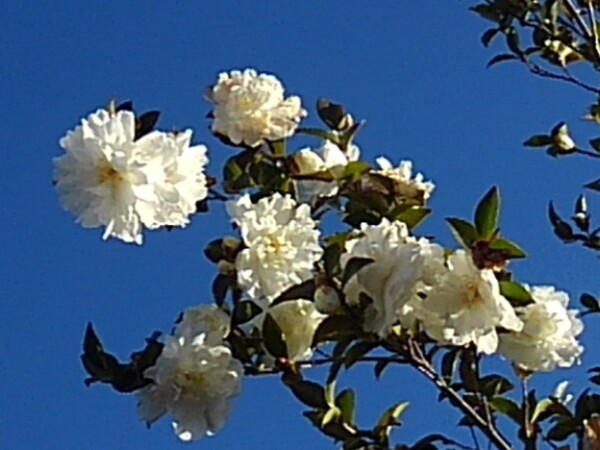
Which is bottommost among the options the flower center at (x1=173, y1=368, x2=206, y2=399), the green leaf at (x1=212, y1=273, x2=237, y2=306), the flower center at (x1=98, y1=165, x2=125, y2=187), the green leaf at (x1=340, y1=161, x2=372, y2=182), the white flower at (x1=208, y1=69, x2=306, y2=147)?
the flower center at (x1=173, y1=368, x2=206, y2=399)

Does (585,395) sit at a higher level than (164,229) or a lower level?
lower

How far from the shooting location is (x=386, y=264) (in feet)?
4.66

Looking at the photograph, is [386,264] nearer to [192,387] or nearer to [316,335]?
[316,335]

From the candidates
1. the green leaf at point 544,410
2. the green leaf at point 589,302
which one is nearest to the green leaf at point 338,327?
the green leaf at point 544,410

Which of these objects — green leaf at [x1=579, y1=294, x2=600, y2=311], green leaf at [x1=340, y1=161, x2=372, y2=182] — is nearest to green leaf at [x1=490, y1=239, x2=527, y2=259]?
green leaf at [x1=340, y1=161, x2=372, y2=182]

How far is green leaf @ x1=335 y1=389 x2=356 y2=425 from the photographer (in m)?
1.71

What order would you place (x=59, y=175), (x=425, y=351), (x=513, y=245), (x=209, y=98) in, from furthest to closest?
(x=209, y=98) < (x=425, y=351) < (x=59, y=175) < (x=513, y=245)

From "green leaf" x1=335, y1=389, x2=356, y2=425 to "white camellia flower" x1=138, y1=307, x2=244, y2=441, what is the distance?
204 mm

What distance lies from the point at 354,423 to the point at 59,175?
519mm

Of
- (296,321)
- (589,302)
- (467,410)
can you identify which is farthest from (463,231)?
(589,302)

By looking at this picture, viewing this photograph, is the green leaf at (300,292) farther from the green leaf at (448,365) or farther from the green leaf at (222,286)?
the green leaf at (448,365)

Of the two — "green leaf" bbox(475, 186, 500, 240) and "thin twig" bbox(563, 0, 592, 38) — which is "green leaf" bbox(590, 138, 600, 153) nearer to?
"thin twig" bbox(563, 0, 592, 38)

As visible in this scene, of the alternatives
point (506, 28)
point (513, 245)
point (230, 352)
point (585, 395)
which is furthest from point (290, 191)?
point (506, 28)

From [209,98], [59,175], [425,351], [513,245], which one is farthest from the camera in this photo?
[209,98]
